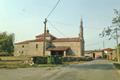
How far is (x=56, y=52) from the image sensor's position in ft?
315

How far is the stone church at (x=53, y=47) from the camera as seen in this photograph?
9569cm

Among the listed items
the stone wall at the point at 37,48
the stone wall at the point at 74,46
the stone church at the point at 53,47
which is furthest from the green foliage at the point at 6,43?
the stone wall at the point at 74,46

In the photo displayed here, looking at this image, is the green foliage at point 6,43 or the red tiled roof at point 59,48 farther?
the green foliage at point 6,43

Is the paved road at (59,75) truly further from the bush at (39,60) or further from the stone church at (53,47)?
the stone church at (53,47)

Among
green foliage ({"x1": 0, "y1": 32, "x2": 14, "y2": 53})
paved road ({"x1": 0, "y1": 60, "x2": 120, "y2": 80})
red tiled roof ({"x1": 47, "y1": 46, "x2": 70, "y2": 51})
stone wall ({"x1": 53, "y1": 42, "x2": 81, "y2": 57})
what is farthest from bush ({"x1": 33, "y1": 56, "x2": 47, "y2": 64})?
green foliage ({"x1": 0, "y1": 32, "x2": 14, "y2": 53})

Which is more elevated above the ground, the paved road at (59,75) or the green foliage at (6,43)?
the green foliage at (6,43)

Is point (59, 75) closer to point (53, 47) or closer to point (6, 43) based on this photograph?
point (53, 47)

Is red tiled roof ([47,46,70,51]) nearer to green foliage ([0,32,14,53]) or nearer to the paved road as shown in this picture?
green foliage ([0,32,14,53])

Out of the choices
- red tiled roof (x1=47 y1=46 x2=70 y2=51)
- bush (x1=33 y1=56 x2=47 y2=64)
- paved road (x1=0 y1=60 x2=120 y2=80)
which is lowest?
paved road (x1=0 y1=60 x2=120 y2=80)

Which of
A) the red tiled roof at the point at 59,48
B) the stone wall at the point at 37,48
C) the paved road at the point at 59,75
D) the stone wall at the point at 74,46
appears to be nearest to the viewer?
the paved road at the point at 59,75

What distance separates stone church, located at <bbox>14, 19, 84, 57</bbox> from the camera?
95.7m

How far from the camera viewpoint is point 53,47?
9862cm

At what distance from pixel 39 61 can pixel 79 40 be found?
49.9 meters

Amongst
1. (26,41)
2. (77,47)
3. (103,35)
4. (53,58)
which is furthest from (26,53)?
(103,35)
